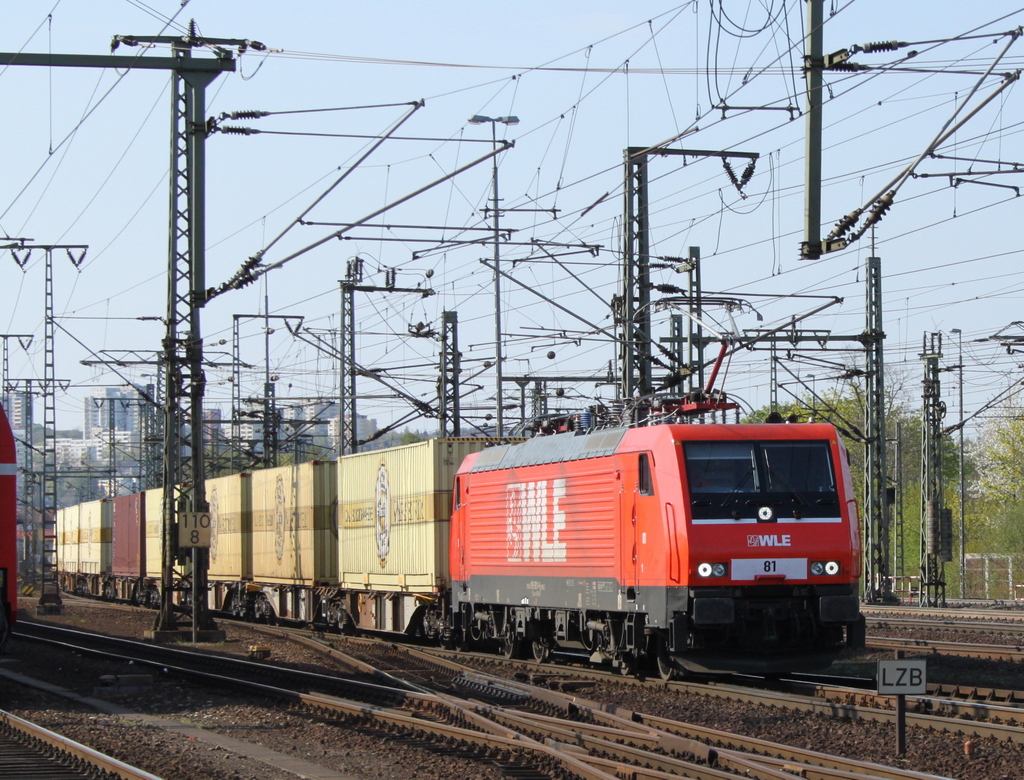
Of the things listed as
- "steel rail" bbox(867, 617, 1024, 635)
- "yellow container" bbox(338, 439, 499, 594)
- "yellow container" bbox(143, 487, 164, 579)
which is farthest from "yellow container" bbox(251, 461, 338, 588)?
"steel rail" bbox(867, 617, 1024, 635)

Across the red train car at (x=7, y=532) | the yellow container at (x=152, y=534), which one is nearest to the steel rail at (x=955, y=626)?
the red train car at (x=7, y=532)

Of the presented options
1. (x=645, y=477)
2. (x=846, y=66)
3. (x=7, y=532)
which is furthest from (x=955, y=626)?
(x=7, y=532)

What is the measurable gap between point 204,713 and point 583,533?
5.31m

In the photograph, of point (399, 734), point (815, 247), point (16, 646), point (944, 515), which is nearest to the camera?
point (399, 734)

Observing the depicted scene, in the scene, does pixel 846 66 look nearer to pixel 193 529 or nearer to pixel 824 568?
pixel 824 568

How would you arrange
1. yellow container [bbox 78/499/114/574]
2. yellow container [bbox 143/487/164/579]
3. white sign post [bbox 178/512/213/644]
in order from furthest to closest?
yellow container [bbox 78/499/114/574] < yellow container [bbox 143/487/164/579] < white sign post [bbox 178/512/213/644]

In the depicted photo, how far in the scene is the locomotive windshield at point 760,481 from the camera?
1591cm

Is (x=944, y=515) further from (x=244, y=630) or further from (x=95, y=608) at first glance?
(x=95, y=608)

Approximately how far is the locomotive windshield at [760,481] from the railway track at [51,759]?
22.8 feet

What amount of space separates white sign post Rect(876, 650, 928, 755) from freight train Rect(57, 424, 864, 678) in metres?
3.68

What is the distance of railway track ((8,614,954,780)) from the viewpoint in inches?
428

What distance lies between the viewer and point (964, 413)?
67438 millimetres

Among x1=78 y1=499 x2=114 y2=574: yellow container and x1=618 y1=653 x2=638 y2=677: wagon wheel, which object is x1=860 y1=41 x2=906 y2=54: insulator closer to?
x1=618 y1=653 x2=638 y2=677: wagon wheel

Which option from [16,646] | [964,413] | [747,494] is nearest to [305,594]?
[16,646]
